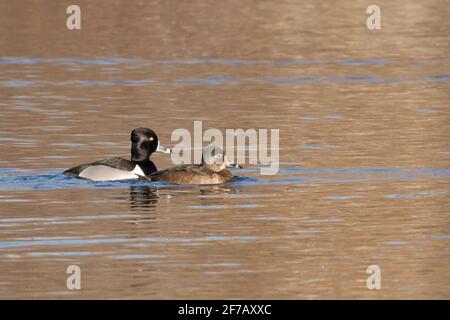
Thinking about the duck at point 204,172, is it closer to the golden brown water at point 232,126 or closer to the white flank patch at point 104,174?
the golden brown water at point 232,126

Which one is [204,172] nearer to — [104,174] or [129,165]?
[129,165]

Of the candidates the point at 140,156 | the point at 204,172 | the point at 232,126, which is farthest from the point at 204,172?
the point at 232,126

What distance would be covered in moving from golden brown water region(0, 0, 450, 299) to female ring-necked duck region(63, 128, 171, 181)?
0.18 m

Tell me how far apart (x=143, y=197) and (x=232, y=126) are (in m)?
6.58

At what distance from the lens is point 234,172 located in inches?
763

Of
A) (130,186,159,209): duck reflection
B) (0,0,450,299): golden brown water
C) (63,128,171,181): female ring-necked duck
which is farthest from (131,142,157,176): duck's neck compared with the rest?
(130,186,159,209): duck reflection

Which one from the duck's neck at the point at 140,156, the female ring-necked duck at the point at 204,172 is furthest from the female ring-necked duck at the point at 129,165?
the female ring-necked duck at the point at 204,172

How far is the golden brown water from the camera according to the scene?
12.9 m

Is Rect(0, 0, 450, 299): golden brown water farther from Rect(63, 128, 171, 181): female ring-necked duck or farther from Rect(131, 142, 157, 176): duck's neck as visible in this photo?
Rect(131, 142, 157, 176): duck's neck

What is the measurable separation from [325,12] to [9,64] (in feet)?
43.4

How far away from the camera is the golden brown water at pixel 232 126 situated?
42.3ft

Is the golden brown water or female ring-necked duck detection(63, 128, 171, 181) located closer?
the golden brown water
